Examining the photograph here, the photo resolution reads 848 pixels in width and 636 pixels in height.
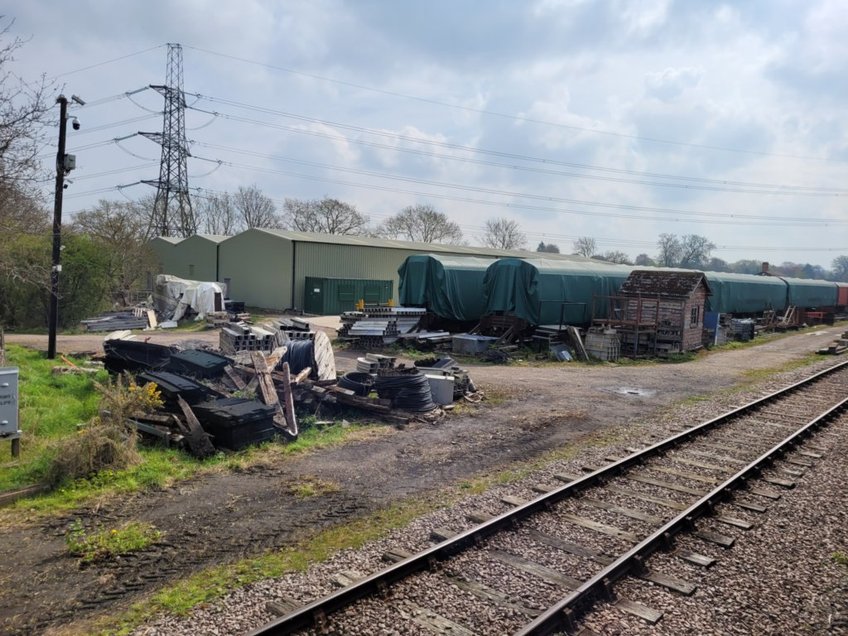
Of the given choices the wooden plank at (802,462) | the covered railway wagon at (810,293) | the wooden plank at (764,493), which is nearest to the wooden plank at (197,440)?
the wooden plank at (764,493)

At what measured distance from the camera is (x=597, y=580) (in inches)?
195

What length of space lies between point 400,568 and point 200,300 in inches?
1051

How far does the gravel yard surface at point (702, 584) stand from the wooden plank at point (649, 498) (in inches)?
7.3

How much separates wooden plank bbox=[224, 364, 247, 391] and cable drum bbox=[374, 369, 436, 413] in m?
2.58

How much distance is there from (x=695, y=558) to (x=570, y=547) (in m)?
1.18

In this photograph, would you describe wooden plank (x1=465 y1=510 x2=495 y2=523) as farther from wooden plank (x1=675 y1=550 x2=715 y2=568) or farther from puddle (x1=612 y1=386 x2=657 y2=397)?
puddle (x1=612 y1=386 x2=657 y2=397)

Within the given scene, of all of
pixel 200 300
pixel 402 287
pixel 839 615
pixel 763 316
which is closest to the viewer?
pixel 839 615

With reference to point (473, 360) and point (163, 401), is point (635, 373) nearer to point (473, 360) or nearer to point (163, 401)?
point (473, 360)

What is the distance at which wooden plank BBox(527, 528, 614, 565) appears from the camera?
5.53 m

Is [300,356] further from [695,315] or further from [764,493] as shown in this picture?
[695,315]

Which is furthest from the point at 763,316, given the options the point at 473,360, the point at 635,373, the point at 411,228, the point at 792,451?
the point at 411,228

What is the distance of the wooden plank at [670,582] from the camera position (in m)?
5.05

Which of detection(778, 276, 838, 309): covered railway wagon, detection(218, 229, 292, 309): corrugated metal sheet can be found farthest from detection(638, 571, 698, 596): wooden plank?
detection(778, 276, 838, 309): covered railway wagon

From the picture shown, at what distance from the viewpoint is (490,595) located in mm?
4828
